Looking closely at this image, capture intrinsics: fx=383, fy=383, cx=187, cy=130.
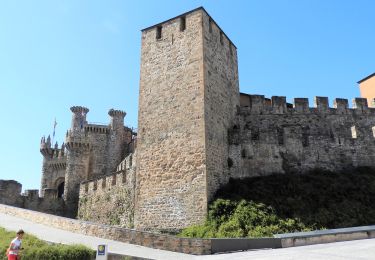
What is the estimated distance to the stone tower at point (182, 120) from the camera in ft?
51.2

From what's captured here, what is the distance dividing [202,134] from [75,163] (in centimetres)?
1978

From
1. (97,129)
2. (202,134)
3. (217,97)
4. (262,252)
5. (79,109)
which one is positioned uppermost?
(79,109)

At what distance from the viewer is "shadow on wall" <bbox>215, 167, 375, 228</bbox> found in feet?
47.4

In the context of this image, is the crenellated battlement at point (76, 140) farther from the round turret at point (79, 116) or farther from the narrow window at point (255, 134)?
the narrow window at point (255, 134)

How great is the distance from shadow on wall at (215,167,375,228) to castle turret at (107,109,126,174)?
65.0ft

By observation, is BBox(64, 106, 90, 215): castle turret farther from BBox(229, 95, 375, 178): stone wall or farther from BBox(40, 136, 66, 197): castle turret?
BBox(229, 95, 375, 178): stone wall

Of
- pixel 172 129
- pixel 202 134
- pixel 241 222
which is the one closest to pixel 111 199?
pixel 172 129

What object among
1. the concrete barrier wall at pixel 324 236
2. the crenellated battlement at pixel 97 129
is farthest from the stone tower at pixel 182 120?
the crenellated battlement at pixel 97 129

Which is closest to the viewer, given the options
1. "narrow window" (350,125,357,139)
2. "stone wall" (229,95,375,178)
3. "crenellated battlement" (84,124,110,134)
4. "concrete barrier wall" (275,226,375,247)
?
"concrete barrier wall" (275,226,375,247)

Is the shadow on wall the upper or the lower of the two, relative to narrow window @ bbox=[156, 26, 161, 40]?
lower

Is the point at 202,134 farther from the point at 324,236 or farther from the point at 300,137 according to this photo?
the point at 324,236

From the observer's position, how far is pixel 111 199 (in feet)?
67.3

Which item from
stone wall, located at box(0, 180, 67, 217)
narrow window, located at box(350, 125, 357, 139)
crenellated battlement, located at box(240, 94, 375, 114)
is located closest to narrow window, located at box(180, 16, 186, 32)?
crenellated battlement, located at box(240, 94, 375, 114)

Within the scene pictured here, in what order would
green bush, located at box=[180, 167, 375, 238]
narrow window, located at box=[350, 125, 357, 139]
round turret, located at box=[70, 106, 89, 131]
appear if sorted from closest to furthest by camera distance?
1. green bush, located at box=[180, 167, 375, 238]
2. narrow window, located at box=[350, 125, 357, 139]
3. round turret, located at box=[70, 106, 89, 131]
